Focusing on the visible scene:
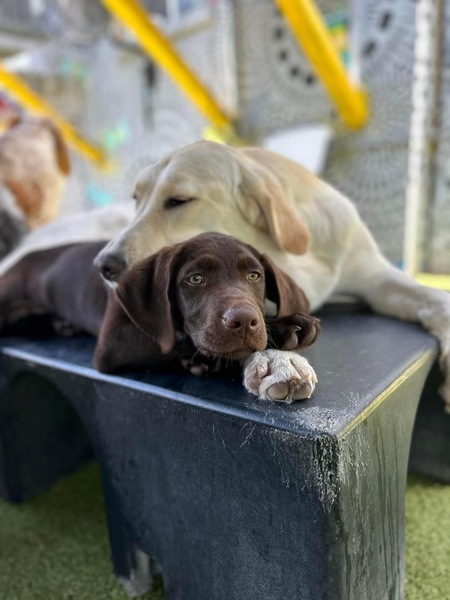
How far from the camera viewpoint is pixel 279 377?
27.0 inches

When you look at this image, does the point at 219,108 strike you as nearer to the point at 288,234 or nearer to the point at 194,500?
the point at 288,234

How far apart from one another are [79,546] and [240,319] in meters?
0.78

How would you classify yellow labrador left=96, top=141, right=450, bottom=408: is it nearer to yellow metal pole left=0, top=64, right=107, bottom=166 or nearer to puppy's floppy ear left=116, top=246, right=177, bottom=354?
puppy's floppy ear left=116, top=246, right=177, bottom=354

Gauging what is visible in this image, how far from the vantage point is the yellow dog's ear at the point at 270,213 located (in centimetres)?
99

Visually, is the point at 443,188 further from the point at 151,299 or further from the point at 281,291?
the point at 151,299

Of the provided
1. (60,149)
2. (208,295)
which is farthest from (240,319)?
(60,149)

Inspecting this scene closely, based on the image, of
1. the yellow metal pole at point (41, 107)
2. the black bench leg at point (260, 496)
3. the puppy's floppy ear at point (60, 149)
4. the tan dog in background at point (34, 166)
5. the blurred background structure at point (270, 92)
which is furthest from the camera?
the yellow metal pole at point (41, 107)

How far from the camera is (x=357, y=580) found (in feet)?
2.24

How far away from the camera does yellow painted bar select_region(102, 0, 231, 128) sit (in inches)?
123

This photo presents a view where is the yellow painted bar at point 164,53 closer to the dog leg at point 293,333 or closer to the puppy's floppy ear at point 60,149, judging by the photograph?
the puppy's floppy ear at point 60,149

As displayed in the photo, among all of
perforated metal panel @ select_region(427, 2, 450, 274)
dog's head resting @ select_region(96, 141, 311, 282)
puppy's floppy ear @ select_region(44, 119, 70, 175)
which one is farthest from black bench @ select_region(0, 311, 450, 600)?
perforated metal panel @ select_region(427, 2, 450, 274)

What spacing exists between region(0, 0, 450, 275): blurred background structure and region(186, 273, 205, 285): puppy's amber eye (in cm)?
155

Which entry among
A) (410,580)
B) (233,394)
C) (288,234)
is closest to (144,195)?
(288,234)

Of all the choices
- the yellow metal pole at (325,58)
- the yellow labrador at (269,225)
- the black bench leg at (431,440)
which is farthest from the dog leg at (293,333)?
the yellow metal pole at (325,58)
